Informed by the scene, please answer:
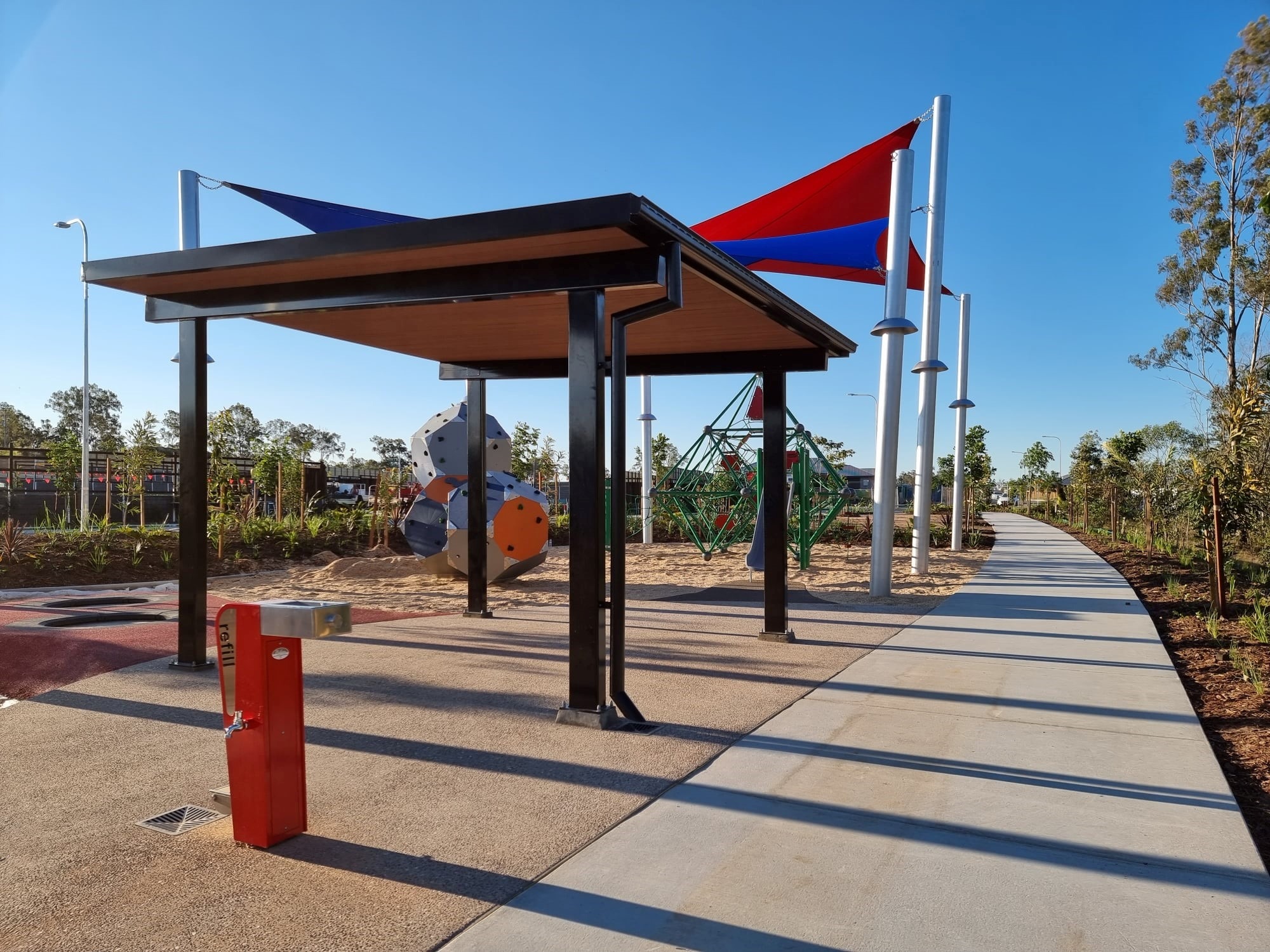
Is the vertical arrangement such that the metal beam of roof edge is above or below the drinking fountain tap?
above

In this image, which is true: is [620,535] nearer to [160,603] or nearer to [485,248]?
[485,248]

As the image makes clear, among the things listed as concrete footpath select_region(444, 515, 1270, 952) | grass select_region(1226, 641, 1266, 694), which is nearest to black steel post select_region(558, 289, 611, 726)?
concrete footpath select_region(444, 515, 1270, 952)

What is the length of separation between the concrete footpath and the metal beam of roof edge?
2889 millimetres

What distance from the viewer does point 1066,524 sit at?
1499 inches

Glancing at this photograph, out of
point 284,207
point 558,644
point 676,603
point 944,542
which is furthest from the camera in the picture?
point 944,542

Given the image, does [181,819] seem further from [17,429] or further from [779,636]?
[17,429]

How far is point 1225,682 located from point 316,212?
1273 centimetres

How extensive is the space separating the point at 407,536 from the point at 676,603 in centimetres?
504

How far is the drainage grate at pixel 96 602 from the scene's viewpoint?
10.2 m

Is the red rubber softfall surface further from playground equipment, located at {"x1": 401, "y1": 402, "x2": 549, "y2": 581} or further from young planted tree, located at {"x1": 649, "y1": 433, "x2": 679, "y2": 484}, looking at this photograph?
young planted tree, located at {"x1": 649, "y1": 433, "x2": 679, "y2": 484}

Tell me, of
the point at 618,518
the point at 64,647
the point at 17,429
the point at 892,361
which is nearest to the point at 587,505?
the point at 618,518

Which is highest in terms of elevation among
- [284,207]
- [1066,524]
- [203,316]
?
[284,207]

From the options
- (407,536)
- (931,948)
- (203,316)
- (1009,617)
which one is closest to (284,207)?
(407,536)

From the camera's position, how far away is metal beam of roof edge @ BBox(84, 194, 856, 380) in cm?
483
